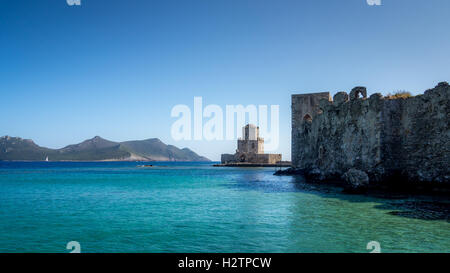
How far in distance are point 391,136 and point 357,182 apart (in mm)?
3307

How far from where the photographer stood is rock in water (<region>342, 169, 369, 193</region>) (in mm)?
16156

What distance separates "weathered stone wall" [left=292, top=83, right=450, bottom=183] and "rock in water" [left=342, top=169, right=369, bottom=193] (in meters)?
1.39

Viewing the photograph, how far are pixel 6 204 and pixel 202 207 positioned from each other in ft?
28.8

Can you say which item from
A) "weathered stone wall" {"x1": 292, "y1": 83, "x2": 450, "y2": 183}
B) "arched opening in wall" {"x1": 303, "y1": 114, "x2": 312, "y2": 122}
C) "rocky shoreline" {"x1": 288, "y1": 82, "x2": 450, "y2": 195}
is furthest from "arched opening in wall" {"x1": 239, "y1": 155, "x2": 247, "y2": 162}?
"rocky shoreline" {"x1": 288, "y1": 82, "x2": 450, "y2": 195}

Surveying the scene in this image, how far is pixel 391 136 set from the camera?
17188 millimetres

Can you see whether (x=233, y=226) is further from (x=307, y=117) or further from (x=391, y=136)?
(x=307, y=117)

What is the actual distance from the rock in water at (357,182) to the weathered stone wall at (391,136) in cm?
139

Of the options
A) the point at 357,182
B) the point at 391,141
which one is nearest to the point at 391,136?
the point at 391,141

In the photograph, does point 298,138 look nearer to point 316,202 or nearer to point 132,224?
point 316,202
